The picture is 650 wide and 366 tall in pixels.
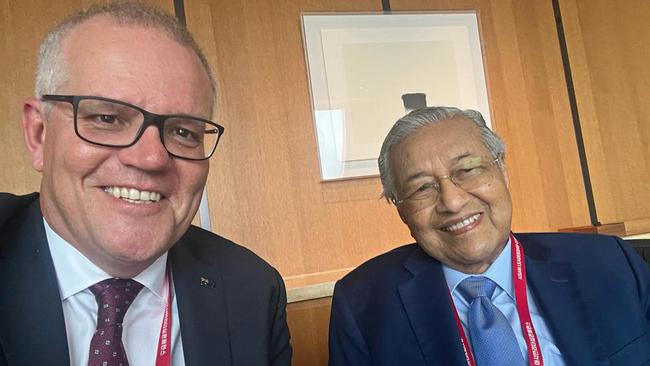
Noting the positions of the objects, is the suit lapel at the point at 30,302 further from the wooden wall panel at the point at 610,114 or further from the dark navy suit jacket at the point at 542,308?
the wooden wall panel at the point at 610,114

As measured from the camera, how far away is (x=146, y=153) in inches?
38.3

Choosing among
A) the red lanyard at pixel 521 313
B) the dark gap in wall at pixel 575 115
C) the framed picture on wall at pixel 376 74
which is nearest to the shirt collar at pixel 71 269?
the red lanyard at pixel 521 313

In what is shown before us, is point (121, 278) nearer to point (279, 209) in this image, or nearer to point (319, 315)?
point (319, 315)

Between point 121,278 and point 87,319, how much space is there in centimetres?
11

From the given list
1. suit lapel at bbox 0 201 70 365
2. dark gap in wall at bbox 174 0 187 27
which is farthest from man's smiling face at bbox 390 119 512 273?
dark gap in wall at bbox 174 0 187 27

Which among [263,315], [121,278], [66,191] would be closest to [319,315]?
[263,315]

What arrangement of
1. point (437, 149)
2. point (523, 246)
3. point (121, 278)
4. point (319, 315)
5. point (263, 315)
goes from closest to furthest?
point (121, 278) → point (263, 315) → point (437, 149) → point (523, 246) → point (319, 315)

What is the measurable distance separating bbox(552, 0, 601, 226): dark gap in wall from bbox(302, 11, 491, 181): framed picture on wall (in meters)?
0.70

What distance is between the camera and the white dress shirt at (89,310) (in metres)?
1.04

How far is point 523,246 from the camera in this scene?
1552 millimetres

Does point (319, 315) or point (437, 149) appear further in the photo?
point (319, 315)

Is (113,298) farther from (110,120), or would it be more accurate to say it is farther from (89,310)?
(110,120)

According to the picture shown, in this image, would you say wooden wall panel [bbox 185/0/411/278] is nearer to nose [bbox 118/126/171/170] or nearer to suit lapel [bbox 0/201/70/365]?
suit lapel [bbox 0/201/70/365]

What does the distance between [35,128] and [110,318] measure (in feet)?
1.44
